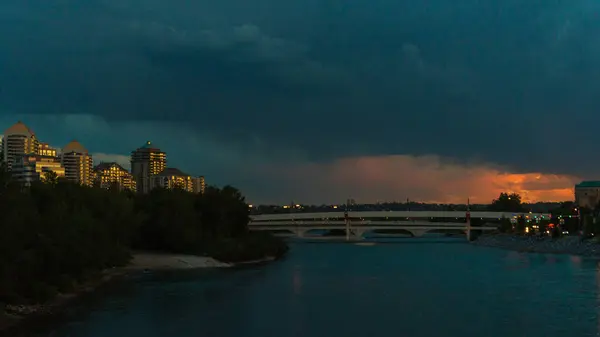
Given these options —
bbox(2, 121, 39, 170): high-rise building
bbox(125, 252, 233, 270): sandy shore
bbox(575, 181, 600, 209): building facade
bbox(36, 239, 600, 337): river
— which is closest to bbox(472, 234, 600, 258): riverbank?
bbox(36, 239, 600, 337): river

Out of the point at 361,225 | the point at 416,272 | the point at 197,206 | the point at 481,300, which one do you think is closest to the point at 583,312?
the point at 481,300

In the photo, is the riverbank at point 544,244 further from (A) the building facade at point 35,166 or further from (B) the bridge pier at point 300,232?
(A) the building facade at point 35,166

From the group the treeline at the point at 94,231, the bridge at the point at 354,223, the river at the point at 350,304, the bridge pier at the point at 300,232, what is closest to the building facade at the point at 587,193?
the bridge at the point at 354,223

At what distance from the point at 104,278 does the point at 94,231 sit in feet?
14.6

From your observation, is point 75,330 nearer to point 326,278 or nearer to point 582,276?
point 326,278

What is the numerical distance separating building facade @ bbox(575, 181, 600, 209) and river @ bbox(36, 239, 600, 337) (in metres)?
127

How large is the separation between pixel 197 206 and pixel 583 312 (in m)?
64.6

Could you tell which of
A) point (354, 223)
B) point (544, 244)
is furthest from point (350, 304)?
point (354, 223)

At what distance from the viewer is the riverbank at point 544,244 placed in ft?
329

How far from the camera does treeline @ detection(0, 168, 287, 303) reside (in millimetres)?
40281

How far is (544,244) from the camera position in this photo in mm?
116000

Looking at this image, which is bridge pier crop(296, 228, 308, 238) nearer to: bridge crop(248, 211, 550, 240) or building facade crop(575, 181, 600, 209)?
bridge crop(248, 211, 550, 240)

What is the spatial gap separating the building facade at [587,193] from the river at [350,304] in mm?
126568

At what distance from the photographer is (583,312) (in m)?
41.4
